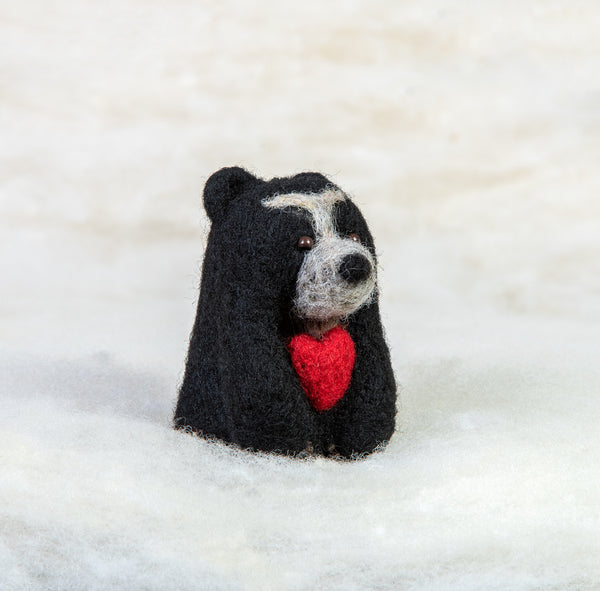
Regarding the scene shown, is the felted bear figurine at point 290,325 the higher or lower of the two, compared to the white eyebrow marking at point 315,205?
lower

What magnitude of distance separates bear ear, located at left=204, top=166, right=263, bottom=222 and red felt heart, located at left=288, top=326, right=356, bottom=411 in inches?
9.9

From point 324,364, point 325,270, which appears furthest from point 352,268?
point 324,364

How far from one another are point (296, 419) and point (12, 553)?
49 centimetres

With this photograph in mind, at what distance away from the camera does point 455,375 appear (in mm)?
2180

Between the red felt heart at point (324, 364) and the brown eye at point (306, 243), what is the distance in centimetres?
15

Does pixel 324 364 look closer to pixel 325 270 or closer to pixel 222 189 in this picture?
pixel 325 270

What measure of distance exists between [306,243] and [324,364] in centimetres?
20

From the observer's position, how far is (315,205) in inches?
64.4

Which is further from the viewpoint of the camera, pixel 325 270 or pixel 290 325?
pixel 290 325

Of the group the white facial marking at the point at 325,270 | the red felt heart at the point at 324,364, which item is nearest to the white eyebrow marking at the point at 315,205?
the white facial marking at the point at 325,270

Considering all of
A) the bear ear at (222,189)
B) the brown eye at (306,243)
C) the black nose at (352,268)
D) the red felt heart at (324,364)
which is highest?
the bear ear at (222,189)

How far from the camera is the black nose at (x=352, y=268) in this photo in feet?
5.10

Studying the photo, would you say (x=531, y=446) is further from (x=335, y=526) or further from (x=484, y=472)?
(x=335, y=526)

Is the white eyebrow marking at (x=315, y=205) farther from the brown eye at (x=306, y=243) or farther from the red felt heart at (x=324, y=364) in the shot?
the red felt heart at (x=324, y=364)
